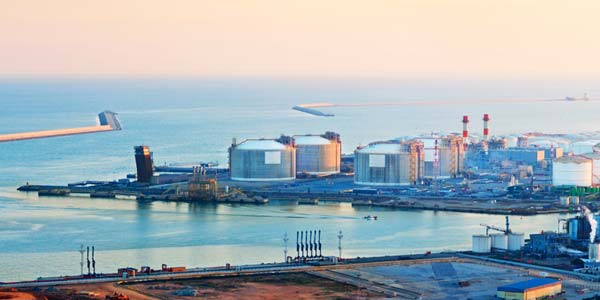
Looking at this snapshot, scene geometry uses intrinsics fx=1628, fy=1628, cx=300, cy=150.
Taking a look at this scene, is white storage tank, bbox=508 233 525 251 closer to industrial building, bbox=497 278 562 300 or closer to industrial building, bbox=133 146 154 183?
industrial building, bbox=497 278 562 300

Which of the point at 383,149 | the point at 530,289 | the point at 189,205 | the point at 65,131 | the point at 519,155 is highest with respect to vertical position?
the point at 65,131

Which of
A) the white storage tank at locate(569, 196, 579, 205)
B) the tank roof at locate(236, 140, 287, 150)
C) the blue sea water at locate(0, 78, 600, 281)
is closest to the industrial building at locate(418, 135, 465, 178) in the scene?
the tank roof at locate(236, 140, 287, 150)

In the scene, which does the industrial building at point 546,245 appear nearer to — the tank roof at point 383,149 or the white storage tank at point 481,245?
the white storage tank at point 481,245

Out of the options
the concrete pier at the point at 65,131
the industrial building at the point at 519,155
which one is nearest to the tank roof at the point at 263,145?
the industrial building at the point at 519,155

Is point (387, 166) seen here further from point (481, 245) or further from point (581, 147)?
point (481, 245)

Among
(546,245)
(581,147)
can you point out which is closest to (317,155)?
(581,147)

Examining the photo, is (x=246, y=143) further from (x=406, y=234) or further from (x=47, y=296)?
(x=47, y=296)
